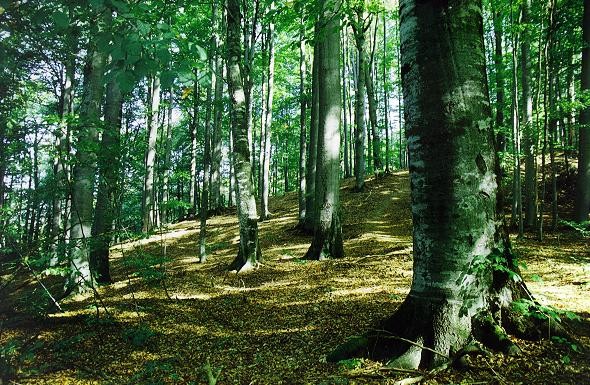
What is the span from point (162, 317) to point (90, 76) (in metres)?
5.09

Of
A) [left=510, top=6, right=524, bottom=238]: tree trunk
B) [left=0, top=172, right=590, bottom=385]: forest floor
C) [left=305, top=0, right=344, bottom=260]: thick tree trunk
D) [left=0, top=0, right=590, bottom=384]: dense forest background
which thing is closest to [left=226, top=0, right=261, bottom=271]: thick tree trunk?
[left=0, top=0, right=590, bottom=384]: dense forest background

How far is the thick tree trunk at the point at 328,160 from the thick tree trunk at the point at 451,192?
566cm

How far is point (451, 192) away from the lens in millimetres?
2672

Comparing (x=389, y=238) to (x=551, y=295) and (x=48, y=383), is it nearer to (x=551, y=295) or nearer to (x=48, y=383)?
(x=551, y=295)

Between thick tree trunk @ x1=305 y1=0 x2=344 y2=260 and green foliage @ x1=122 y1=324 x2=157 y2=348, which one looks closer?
green foliage @ x1=122 y1=324 x2=157 y2=348

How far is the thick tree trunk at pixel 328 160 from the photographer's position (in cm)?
852

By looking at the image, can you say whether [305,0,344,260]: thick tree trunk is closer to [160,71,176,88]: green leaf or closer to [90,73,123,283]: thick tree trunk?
[90,73,123,283]: thick tree trunk

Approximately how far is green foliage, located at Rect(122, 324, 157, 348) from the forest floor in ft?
0.05

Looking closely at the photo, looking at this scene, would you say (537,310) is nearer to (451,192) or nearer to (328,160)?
(451,192)

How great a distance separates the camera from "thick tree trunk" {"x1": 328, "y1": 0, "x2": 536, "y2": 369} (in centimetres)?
264

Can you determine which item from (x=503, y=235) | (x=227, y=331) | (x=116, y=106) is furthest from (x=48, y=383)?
(x=116, y=106)

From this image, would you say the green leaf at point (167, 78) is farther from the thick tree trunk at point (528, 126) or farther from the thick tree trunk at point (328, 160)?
the thick tree trunk at point (528, 126)

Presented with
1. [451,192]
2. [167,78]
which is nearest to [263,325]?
[451,192]

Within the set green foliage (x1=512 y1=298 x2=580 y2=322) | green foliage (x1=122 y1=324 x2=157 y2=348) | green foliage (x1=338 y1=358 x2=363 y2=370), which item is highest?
green foliage (x1=512 y1=298 x2=580 y2=322)
